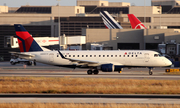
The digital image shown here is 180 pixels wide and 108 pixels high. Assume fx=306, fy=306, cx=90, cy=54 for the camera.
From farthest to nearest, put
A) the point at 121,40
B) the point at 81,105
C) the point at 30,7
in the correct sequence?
1. the point at 30,7
2. the point at 121,40
3. the point at 81,105

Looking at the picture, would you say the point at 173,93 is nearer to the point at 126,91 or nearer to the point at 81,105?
the point at 126,91

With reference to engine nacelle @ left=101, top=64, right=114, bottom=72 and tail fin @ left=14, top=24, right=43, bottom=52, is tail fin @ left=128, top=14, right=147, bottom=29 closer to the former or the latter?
tail fin @ left=14, top=24, right=43, bottom=52

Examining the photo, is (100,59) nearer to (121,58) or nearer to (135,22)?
(121,58)

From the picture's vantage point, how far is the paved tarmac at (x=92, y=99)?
21.7 metres

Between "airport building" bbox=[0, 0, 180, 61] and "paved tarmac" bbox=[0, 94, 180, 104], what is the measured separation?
55.5 meters

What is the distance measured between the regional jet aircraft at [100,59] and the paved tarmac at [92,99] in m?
20.8

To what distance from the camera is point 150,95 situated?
24875mm

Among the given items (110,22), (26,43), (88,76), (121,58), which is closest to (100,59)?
(121,58)

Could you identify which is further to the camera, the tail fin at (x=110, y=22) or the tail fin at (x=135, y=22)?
the tail fin at (x=110, y=22)

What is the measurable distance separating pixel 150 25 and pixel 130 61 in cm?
9503

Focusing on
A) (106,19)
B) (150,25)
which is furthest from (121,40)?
(150,25)

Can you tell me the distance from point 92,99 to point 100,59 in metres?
24.5

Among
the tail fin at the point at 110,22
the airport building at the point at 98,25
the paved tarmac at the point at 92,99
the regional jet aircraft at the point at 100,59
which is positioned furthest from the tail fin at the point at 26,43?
the tail fin at the point at 110,22

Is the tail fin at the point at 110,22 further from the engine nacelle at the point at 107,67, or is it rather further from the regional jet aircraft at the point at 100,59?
the engine nacelle at the point at 107,67
